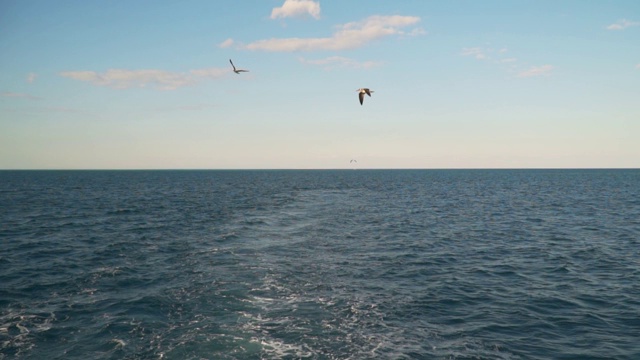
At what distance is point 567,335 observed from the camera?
16.7 metres

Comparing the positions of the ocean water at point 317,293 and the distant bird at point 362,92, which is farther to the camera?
the distant bird at point 362,92

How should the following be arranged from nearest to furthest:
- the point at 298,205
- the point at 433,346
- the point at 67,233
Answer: the point at 433,346, the point at 67,233, the point at 298,205

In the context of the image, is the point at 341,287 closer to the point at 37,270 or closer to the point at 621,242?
the point at 37,270

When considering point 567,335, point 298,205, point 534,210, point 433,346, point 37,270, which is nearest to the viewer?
point 433,346

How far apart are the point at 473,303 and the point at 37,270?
2778 centimetres

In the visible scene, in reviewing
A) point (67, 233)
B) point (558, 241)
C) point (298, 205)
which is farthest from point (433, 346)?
point (298, 205)

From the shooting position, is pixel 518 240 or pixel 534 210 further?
pixel 534 210

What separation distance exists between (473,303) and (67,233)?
39.5 m

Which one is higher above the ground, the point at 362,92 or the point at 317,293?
the point at 362,92

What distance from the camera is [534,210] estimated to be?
63.2 meters

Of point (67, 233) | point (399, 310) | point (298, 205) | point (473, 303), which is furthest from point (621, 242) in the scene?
point (67, 233)

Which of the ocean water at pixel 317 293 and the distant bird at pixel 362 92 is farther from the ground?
the distant bird at pixel 362 92

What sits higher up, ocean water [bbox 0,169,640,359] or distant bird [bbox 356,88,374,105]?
distant bird [bbox 356,88,374,105]

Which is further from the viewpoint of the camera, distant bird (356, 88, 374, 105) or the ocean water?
distant bird (356, 88, 374, 105)
